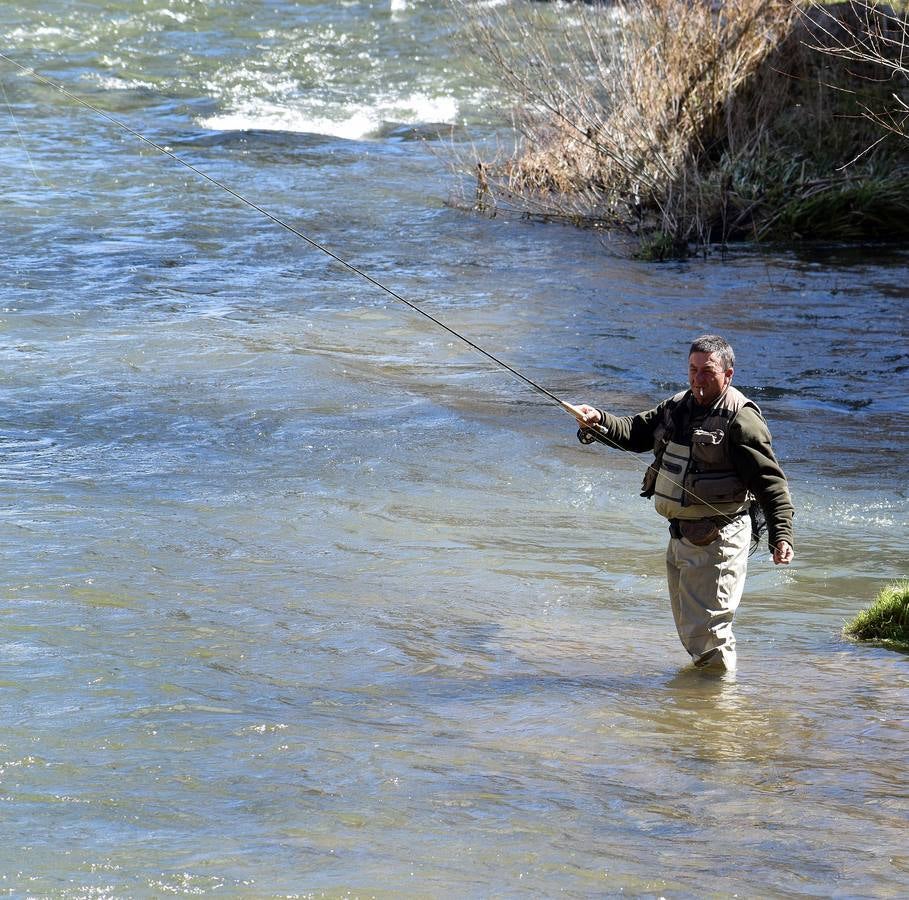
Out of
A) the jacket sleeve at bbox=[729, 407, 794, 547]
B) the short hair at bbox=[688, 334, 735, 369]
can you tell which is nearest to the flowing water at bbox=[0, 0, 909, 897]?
the jacket sleeve at bbox=[729, 407, 794, 547]

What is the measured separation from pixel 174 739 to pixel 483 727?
47.7 inches

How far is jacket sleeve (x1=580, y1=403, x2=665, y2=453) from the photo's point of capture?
19.6 feet

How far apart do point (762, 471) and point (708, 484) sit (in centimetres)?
22

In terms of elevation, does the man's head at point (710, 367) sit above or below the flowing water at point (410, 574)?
above

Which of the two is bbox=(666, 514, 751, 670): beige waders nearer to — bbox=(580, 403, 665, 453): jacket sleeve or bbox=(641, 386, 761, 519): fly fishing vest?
bbox=(641, 386, 761, 519): fly fishing vest

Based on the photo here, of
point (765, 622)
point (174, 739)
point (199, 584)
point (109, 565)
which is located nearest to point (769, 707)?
point (765, 622)

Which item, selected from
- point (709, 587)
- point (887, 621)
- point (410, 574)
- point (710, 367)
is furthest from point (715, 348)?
point (410, 574)

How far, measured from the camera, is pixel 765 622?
710cm

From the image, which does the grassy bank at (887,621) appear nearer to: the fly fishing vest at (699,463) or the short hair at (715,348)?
the fly fishing vest at (699,463)

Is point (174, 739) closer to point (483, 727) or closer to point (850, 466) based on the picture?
point (483, 727)

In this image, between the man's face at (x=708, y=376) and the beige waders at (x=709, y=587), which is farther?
the beige waders at (x=709, y=587)

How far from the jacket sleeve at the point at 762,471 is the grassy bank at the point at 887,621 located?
1.14 m

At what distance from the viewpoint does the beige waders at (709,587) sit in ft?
19.5

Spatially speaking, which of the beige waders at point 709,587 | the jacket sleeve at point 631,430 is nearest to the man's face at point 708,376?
the jacket sleeve at point 631,430
